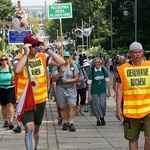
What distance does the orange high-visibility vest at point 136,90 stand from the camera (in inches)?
279

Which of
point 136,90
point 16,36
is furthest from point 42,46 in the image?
point 16,36

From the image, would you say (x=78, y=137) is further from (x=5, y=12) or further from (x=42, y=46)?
(x=5, y=12)

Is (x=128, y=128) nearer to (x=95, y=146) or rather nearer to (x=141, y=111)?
(x=141, y=111)

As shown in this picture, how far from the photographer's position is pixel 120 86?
7.25 meters

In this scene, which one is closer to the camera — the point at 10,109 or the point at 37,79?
the point at 37,79

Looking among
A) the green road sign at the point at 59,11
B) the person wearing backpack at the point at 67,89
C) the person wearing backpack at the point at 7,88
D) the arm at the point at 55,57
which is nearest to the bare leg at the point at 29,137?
the arm at the point at 55,57

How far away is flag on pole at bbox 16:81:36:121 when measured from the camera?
7539 mm

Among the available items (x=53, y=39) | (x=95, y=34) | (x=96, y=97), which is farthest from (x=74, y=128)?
(x=53, y=39)

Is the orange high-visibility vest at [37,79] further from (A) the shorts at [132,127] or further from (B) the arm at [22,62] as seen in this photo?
(A) the shorts at [132,127]

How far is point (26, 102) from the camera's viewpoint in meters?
7.54

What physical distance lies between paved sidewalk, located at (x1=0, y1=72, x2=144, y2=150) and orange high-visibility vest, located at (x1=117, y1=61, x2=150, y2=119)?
239cm

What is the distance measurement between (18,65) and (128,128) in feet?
5.63

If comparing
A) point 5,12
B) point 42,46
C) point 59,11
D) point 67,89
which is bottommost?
point 67,89

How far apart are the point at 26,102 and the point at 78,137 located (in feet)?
11.4
